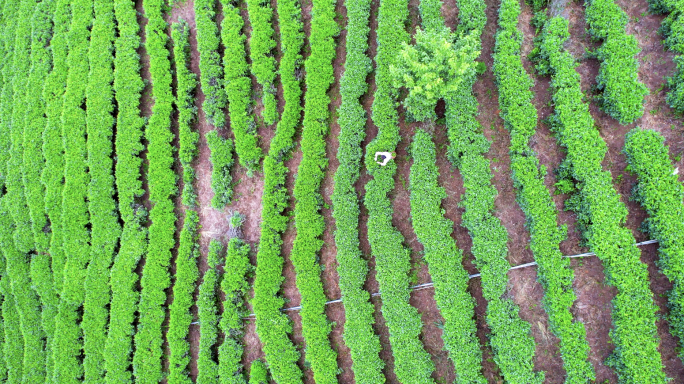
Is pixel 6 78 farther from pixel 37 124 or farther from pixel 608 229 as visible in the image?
pixel 608 229

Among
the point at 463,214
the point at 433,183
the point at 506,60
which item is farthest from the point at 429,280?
the point at 506,60

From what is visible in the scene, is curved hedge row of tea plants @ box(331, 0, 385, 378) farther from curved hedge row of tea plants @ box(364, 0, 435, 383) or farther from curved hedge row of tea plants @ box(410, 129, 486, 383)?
curved hedge row of tea plants @ box(410, 129, 486, 383)

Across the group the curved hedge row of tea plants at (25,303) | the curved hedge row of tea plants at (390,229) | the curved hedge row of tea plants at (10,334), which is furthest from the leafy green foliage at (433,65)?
the curved hedge row of tea plants at (10,334)

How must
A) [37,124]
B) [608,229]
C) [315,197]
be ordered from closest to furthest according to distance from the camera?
[608,229]
[315,197]
[37,124]

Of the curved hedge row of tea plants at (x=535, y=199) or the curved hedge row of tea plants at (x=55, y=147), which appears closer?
the curved hedge row of tea plants at (x=535, y=199)

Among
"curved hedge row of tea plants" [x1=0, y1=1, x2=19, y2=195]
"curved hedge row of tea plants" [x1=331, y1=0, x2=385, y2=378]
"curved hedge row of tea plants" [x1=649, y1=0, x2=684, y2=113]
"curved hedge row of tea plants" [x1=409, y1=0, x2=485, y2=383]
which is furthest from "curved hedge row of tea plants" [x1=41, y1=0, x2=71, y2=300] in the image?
"curved hedge row of tea plants" [x1=649, y1=0, x2=684, y2=113]

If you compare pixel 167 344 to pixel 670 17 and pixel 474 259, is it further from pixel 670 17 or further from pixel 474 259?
pixel 670 17

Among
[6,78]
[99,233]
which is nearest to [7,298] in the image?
[99,233]

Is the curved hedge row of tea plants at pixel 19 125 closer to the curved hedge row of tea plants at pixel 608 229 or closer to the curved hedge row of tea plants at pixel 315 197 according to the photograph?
the curved hedge row of tea plants at pixel 315 197
